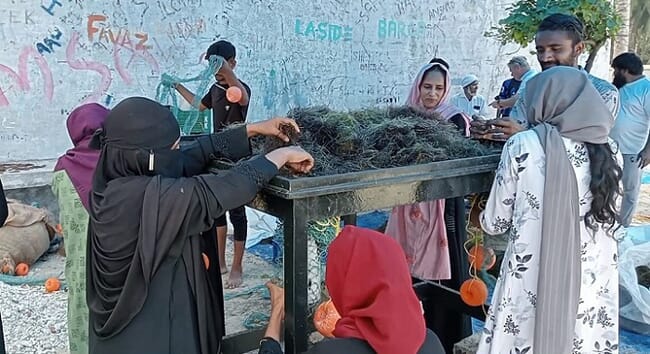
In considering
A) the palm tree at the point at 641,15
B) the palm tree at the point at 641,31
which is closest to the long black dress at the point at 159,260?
the palm tree at the point at 641,31

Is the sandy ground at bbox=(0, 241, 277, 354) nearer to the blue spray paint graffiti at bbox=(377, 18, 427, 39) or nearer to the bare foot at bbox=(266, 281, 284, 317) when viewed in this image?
the bare foot at bbox=(266, 281, 284, 317)

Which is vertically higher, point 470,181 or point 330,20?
point 330,20

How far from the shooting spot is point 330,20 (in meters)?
7.35

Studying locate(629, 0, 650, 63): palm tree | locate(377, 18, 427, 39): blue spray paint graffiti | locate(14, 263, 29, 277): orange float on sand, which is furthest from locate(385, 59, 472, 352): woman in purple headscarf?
locate(629, 0, 650, 63): palm tree

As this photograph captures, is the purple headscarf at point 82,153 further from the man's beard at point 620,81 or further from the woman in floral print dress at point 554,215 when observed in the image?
the man's beard at point 620,81

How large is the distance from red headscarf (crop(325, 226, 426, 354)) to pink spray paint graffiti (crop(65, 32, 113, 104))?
467 cm

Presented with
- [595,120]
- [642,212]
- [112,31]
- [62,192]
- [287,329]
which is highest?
[112,31]

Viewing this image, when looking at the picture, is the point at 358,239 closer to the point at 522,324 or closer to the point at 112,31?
the point at 522,324

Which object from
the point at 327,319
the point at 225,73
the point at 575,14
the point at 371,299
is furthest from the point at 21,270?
the point at 575,14

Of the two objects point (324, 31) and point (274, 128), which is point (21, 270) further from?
point (324, 31)

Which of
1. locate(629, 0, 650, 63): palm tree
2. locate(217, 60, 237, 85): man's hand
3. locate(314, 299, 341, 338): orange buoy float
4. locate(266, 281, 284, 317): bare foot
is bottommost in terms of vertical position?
locate(314, 299, 341, 338): orange buoy float

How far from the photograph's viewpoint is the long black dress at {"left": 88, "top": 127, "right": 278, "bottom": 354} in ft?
6.04

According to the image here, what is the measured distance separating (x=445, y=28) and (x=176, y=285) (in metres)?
7.43

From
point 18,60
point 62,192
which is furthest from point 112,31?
point 62,192
